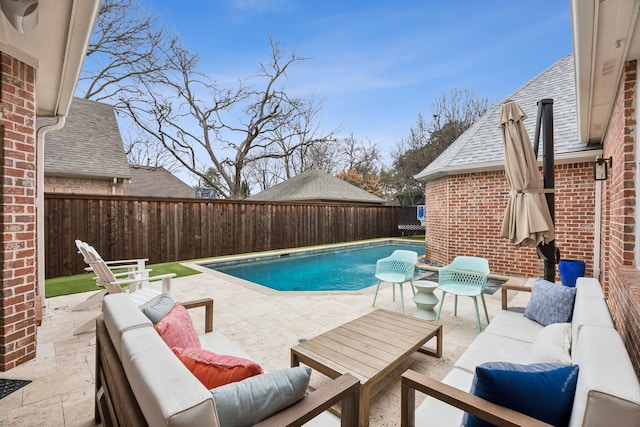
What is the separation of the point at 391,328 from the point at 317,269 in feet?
22.2

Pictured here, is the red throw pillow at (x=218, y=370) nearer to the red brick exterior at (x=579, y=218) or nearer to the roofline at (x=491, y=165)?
the red brick exterior at (x=579, y=218)

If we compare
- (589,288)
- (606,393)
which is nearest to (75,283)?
(606,393)

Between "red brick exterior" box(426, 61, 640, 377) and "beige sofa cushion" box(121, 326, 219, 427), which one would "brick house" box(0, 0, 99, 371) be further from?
"red brick exterior" box(426, 61, 640, 377)

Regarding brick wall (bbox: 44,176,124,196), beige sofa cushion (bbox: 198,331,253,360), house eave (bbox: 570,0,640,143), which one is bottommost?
beige sofa cushion (bbox: 198,331,253,360)

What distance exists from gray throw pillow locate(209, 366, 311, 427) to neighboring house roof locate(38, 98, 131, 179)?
11896mm

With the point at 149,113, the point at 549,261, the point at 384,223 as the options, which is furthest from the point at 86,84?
the point at 549,261

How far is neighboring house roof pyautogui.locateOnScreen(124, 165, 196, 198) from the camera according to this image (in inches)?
765

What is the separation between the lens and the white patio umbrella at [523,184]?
10.6 feet

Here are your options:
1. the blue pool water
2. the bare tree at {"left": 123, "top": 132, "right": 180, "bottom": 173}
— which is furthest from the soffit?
the bare tree at {"left": 123, "top": 132, "right": 180, "bottom": 173}

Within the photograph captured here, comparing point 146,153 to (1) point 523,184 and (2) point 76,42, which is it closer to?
(2) point 76,42

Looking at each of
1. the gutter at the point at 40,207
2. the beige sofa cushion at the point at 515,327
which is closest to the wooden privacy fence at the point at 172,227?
the gutter at the point at 40,207

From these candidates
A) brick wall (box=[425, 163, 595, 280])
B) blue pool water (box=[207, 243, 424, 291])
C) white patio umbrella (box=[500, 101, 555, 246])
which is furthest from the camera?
blue pool water (box=[207, 243, 424, 291])

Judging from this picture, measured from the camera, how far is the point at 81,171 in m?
10.1

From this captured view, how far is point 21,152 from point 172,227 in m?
6.58
